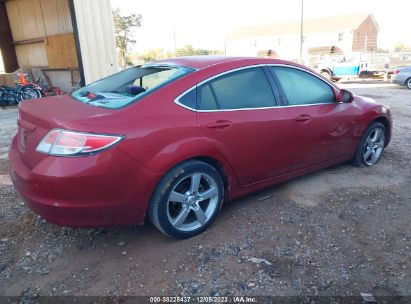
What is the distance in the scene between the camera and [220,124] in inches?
122

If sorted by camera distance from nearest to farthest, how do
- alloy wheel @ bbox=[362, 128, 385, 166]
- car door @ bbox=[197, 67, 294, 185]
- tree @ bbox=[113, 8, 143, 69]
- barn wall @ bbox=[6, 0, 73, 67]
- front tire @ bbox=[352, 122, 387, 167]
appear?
car door @ bbox=[197, 67, 294, 185], front tire @ bbox=[352, 122, 387, 167], alloy wheel @ bbox=[362, 128, 385, 166], barn wall @ bbox=[6, 0, 73, 67], tree @ bbox=[113, 8, 143, 69]

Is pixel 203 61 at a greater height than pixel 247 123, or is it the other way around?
pixel 203 61

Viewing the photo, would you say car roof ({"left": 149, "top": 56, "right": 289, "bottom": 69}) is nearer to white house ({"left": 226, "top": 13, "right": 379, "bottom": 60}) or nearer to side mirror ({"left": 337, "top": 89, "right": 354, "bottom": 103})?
side mirror ({"left": 337, "top": 89, "right": 354, "bottom": 103})

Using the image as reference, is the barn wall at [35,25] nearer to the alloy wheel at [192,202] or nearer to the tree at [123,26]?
the alloy wheel at [192,202]

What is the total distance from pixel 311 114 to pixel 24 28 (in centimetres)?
1564

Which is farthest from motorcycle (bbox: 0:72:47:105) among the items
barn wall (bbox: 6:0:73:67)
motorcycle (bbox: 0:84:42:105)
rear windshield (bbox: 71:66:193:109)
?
rear windshield (bbox: 71:66:193:109)

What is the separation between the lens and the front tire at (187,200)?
2.85 m

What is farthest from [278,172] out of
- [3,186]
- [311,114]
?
[3,186]

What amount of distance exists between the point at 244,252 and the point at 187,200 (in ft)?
2.12

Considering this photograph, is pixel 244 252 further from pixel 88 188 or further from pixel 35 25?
pixel 35 25

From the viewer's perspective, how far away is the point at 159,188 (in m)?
2.82

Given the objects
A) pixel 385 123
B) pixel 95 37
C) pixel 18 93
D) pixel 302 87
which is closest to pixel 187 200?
pixel 302 87

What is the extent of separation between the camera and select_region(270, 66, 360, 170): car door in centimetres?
373

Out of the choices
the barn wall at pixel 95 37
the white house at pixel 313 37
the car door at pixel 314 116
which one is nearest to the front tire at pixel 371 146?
the car door at pixel 314 116
